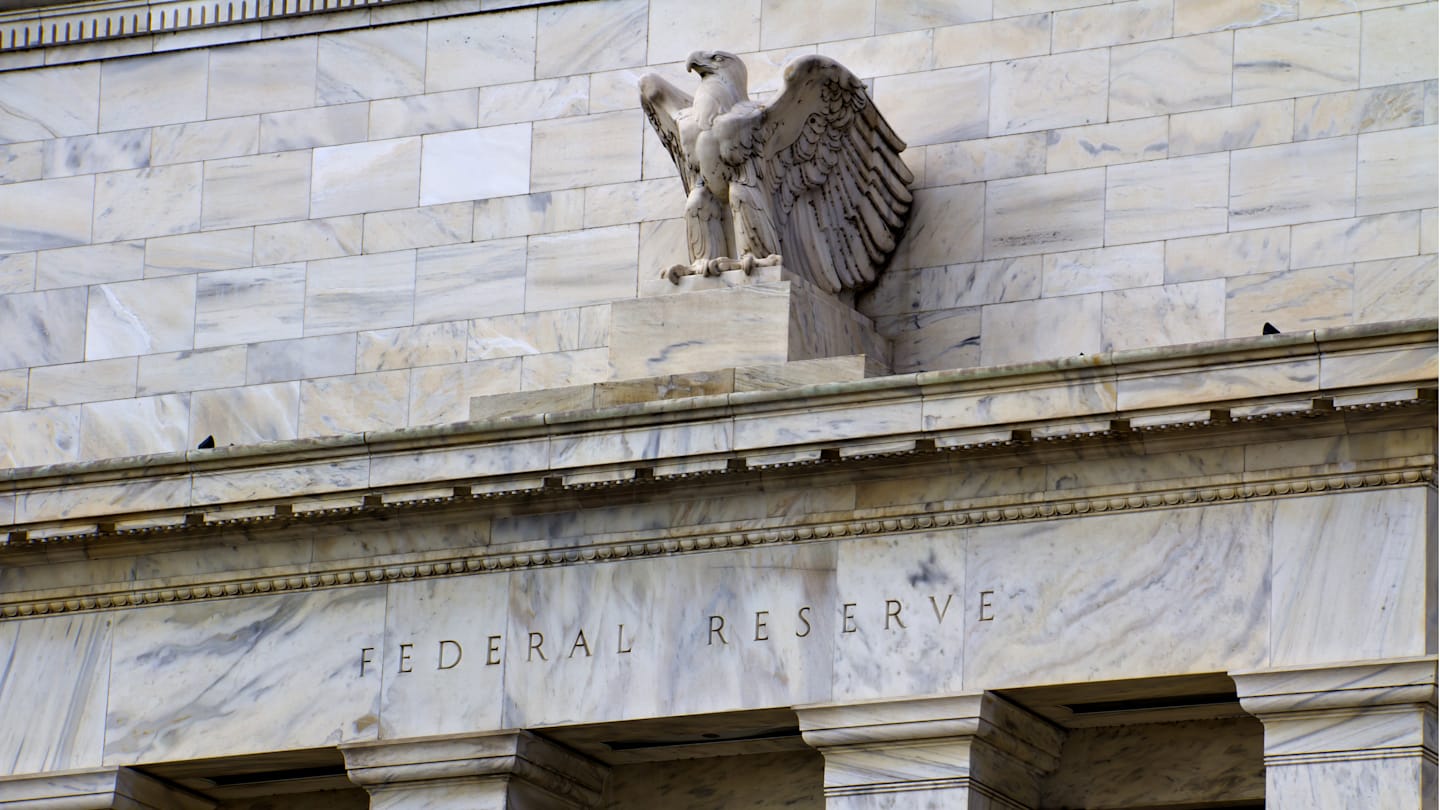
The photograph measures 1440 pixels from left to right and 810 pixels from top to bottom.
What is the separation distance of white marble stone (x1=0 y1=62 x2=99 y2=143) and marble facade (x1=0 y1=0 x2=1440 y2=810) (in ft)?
1.24

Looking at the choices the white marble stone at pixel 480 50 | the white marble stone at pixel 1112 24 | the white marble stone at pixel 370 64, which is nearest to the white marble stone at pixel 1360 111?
the white marble stone at pixel 1112 24

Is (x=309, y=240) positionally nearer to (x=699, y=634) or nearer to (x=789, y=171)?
(x=789, y=171)

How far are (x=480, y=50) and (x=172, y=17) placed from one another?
270 cm

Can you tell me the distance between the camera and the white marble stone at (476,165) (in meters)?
25.9

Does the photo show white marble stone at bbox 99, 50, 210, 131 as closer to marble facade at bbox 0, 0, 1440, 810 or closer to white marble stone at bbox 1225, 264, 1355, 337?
marble facade at bbox 0, 0, 1440, 810

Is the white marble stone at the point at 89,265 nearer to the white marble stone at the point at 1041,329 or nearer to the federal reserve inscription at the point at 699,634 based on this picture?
the federal reserve inscription at the point at 699,634

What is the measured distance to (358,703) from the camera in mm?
23656

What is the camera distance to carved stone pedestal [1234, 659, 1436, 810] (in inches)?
810

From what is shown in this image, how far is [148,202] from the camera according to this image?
2708 cm

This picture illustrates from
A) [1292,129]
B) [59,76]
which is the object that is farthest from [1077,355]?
[59,76]

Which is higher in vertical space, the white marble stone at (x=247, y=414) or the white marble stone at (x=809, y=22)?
the white marble stone at (x=809, y=22)

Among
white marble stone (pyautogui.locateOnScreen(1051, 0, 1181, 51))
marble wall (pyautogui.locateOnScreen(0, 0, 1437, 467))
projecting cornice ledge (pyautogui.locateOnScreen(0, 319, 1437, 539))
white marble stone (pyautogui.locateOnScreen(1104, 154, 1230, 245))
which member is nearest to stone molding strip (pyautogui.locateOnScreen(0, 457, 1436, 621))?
projecting cornice ledge (pyautogui.locateOnScreen(0, 319, 1437, 539))

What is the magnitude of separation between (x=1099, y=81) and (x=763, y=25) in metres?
2.69

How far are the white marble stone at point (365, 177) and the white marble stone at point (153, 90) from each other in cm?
129
